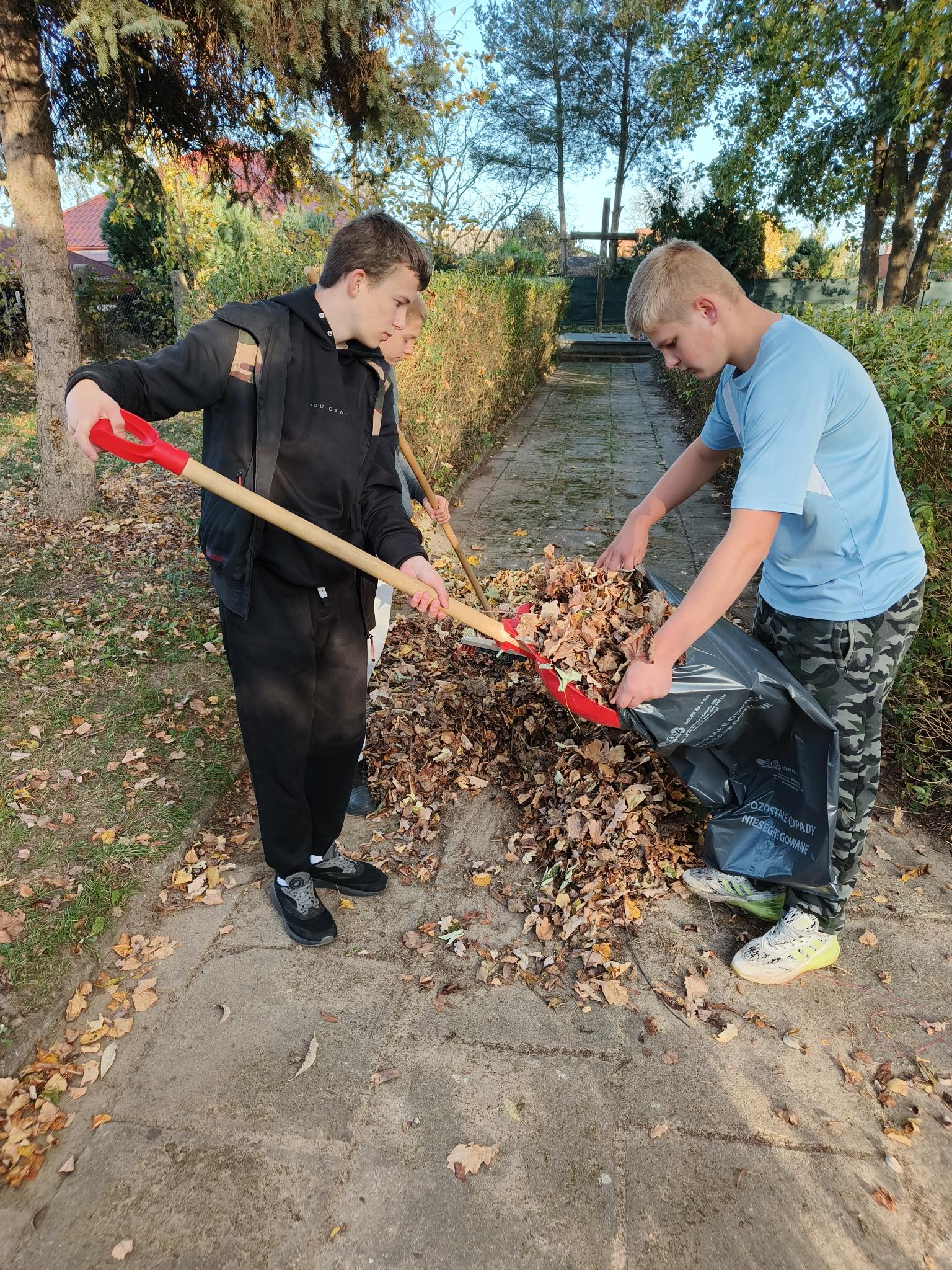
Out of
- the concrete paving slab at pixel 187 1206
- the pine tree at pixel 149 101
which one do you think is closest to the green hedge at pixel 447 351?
the pine tree at pixel 149 101

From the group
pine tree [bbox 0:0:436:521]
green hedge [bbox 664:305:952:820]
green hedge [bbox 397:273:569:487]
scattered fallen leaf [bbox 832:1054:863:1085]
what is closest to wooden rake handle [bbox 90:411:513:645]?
scattered fallen leaf [bbox 832:1054:863:1085]

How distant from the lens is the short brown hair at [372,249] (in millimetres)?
2045

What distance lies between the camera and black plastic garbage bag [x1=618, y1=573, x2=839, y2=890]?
224cm

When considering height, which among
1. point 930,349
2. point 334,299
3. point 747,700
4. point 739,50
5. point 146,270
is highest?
point 739,50

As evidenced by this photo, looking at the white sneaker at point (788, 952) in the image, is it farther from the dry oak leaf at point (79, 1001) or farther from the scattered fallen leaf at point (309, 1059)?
the dry oak leaf at point (79, 1001)

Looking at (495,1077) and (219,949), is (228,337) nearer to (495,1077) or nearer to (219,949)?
(219,949)

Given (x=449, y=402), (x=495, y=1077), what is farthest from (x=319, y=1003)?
(x=449, y=402)

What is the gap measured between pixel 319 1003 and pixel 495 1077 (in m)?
0.60

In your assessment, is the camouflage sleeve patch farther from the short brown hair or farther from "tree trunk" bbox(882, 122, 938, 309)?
"tree trunk" bbox(882, 122, 938, 309)

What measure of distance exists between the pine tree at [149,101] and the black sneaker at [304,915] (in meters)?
4.80

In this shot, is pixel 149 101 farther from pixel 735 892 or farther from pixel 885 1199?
pixel 885 1199

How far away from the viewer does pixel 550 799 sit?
3.09 metres

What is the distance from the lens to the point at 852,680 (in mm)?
2227

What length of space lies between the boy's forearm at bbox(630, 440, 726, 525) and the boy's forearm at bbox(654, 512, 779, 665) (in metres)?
0.76
